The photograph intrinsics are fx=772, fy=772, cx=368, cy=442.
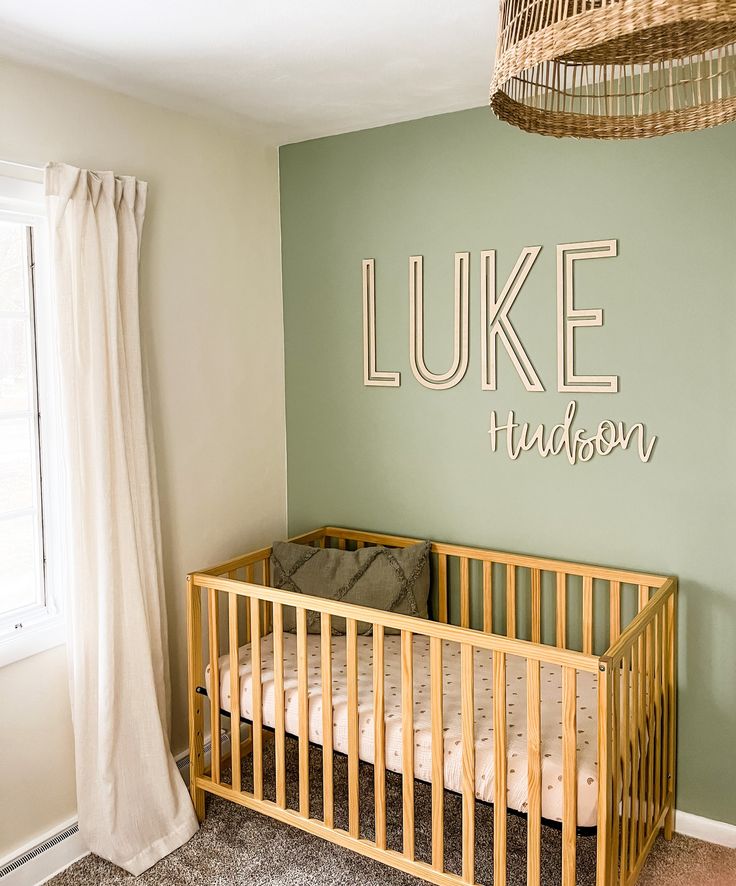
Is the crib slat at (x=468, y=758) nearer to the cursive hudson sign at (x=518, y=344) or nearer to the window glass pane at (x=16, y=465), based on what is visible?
the cursive hudson sign at (x=518, y=344)

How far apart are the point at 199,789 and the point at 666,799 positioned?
157cm

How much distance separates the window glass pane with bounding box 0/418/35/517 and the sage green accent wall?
46.5 inches

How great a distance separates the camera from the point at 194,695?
2713mm

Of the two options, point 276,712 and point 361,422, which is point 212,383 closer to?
point 361,422

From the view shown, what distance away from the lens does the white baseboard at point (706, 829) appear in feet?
8.23

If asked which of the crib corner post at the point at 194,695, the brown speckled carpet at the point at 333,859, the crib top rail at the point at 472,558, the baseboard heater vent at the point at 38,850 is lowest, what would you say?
the brown speckled carpet at the point at 333,859

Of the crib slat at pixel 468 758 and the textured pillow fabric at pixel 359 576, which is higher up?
the textured pillow fabric at pixel 359 576

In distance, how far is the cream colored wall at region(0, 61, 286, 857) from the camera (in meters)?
2.37

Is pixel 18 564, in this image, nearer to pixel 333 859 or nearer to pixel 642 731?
pixel 333 859

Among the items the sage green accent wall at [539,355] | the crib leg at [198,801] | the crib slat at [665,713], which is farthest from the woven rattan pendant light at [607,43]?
the crib leg at [198,801]

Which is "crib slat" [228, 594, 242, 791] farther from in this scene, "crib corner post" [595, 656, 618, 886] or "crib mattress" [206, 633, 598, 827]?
"crib corner post" [595, 656, 618, 886]

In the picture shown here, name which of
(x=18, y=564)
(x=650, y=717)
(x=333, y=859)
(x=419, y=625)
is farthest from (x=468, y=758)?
(x=18, y=564)

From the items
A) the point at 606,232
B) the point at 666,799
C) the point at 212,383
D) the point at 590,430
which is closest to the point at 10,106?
the point at 212,383

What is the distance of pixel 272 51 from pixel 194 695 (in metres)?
2.11
